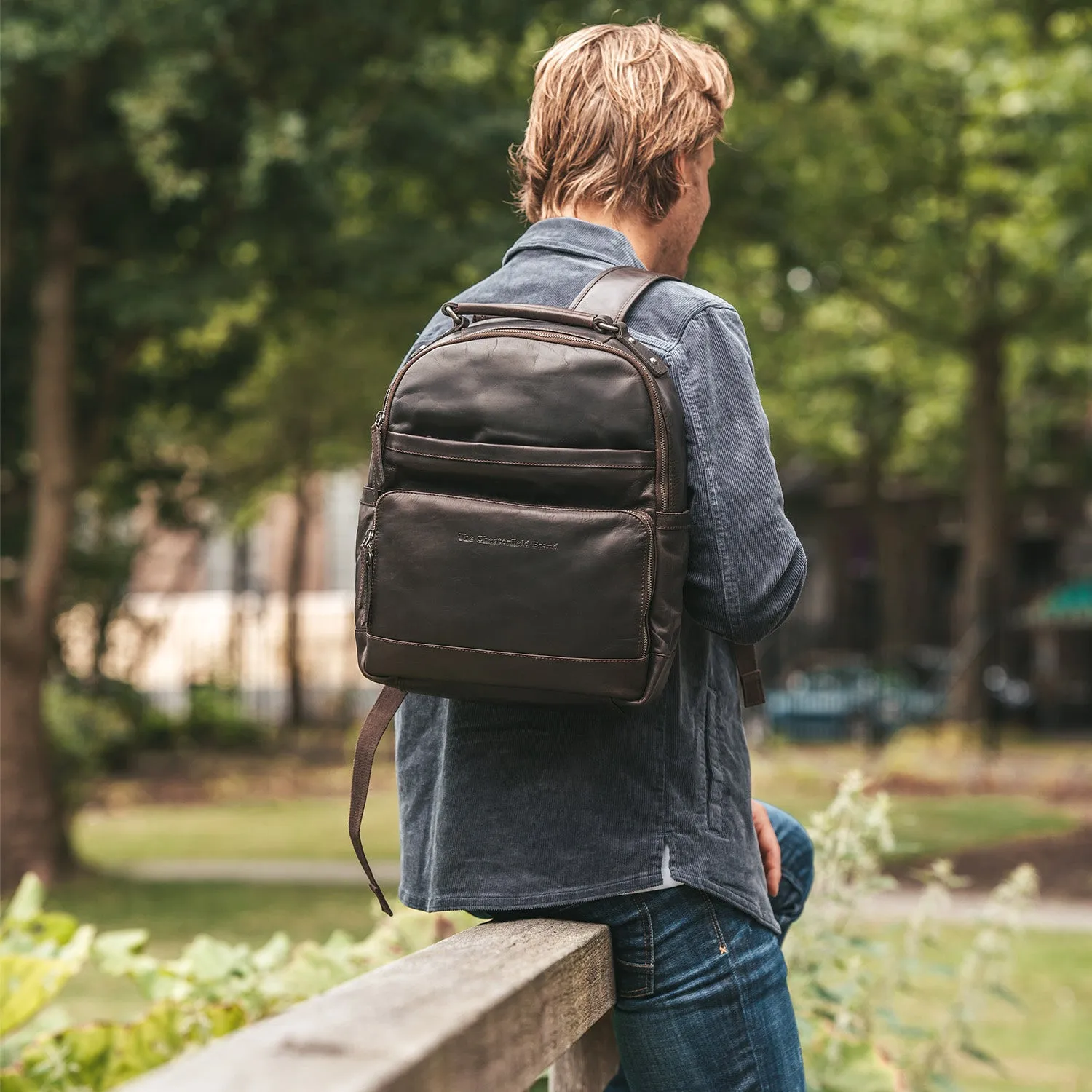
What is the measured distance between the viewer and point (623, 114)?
196cm

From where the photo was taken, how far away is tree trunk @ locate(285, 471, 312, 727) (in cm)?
2297

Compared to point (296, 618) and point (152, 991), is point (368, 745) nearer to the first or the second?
point (152, 991)

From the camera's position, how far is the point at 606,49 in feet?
6.53

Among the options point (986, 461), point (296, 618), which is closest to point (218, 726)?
point (296, 618)

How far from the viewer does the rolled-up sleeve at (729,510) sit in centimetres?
182

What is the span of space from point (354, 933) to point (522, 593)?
6610 millimetres

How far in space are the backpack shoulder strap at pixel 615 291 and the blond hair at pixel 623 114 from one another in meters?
0.14

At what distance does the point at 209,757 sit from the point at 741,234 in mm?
12725

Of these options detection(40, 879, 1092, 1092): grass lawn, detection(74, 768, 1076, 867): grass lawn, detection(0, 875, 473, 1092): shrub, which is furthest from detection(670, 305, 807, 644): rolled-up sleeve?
detection(74, 768, 1076, 867): grass lawn

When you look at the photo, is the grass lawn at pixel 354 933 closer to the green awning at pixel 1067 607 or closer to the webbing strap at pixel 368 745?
the webbing strap at pixel 368 745

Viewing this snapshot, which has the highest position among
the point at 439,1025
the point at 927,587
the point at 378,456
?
the point at 378,456

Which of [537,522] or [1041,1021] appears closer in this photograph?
[537,522]

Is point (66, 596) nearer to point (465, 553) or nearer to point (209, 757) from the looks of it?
point (209, 757)

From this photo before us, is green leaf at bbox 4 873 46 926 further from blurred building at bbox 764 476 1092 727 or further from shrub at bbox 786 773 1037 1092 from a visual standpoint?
blurred building at bbox 764 476 1092 727
